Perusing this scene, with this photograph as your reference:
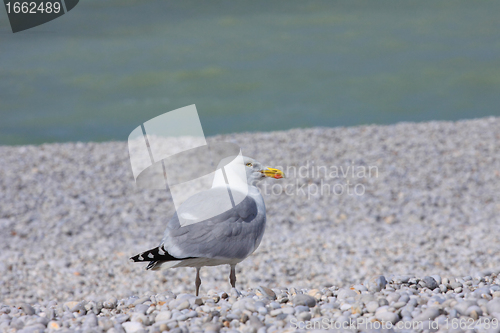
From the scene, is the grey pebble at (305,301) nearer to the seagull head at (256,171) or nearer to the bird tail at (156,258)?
the bird tail at (156,258)

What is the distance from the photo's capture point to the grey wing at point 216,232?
11.6ft

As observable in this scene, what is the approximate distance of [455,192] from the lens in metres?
10.7

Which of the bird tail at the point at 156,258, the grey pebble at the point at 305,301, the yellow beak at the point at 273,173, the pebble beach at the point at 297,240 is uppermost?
the yellow beak at the point at 273,173

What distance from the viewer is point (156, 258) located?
11.4 feet

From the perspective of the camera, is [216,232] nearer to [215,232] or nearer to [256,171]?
[215,232]

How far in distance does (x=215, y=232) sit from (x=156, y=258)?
1.54ft

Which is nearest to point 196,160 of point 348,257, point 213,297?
point 348,257

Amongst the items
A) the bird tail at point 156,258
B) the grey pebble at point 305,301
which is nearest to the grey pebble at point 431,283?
the grey pebble at point 305,301

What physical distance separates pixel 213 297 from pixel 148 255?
65 centimetres

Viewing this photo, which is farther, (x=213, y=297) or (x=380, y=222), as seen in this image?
(x=380, y=222)

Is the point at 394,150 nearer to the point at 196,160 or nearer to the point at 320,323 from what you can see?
the point at 196,160

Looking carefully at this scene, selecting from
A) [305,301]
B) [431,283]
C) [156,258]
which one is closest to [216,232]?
[156,258]

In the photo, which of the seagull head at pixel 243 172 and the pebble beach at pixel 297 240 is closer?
the pebble beach at pixel 297 240

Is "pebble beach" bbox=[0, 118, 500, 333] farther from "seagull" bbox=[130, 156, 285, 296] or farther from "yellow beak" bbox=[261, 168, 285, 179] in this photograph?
"yellow beak" bbox=[261, 168, 285, 179]
